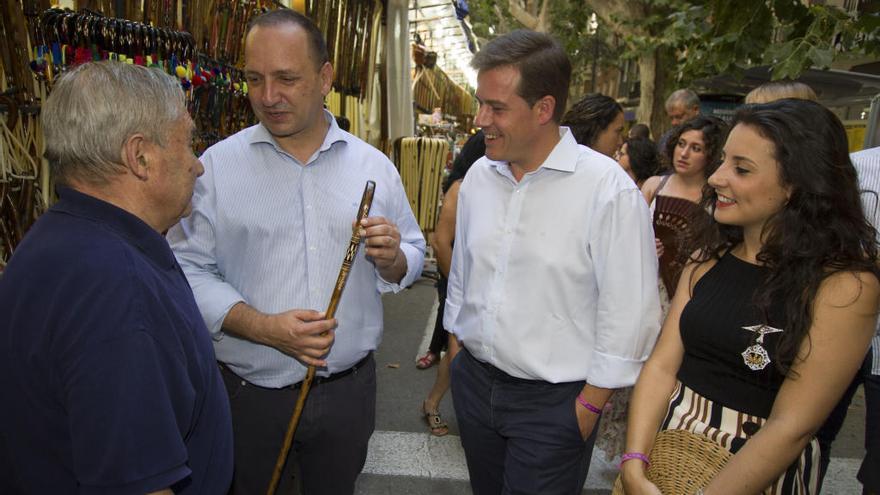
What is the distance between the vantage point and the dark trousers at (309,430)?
2021 mm

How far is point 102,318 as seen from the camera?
1055 mm

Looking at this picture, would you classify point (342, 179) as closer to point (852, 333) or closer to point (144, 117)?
point (144, 117)

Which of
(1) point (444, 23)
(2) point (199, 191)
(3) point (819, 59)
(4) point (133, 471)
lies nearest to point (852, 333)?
(4) point (133, 471)

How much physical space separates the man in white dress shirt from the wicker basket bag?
0.72ft

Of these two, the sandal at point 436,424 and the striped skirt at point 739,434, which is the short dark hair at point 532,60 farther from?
the sandal at point 436,424

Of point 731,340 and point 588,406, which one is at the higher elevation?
point 731,340

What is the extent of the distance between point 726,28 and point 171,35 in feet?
14.2

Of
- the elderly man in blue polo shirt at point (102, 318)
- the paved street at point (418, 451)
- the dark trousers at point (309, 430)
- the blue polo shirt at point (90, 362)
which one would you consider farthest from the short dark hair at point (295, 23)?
the paved street at point (418, 451)

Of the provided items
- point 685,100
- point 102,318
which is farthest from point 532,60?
point 685,100

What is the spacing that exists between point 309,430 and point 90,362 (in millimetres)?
1096

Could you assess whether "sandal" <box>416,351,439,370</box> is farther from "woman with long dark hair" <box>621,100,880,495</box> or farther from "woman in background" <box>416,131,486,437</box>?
"woman with long dark hair" <box>621,100,880,495</box>

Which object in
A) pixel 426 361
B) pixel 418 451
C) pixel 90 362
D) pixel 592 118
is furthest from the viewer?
pixel 426 361

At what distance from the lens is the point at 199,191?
200cm

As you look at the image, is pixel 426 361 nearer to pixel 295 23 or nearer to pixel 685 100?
pixel 685 100
